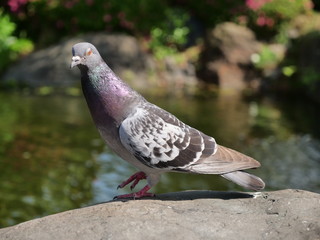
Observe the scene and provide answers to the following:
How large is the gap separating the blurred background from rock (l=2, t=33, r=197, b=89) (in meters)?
0.03

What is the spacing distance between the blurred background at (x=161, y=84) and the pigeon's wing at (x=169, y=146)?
306 cm

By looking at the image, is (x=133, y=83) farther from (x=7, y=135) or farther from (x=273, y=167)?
(x=273, y=167)

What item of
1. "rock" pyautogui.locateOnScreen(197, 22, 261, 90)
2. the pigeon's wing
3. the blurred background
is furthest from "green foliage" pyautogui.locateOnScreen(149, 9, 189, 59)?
the pigeon's wing

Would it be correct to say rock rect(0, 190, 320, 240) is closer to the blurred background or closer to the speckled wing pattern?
the speckled wing pattern

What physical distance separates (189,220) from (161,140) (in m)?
0.61

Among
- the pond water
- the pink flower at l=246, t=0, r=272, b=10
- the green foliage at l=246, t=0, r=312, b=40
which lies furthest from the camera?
the pink flower at l=246, t=0, r=272, b=10

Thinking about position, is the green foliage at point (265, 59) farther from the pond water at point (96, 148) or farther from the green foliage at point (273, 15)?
the pond water at point (96, 148)

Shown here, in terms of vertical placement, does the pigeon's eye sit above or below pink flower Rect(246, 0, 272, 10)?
above

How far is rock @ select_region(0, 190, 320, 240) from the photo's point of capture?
3.70 meters

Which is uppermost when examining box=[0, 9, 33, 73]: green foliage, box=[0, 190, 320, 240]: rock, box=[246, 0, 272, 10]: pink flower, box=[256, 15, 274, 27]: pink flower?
box=[246, 0, 272, 10]: pink flower

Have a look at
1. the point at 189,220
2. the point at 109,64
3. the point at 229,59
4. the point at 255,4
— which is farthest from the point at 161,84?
the point at 189,220

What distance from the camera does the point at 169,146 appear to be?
4.20m

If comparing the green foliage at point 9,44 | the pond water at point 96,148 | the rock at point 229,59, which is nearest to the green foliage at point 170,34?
the rock at point 229,59

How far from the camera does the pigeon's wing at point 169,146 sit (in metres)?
4.05
